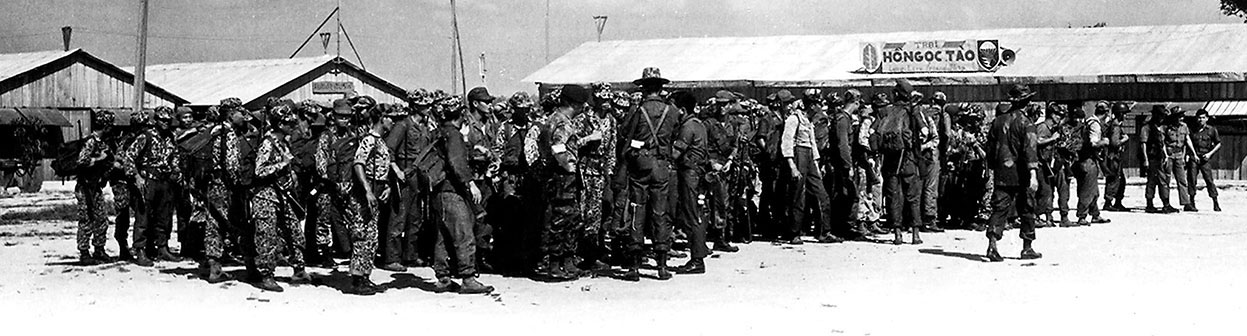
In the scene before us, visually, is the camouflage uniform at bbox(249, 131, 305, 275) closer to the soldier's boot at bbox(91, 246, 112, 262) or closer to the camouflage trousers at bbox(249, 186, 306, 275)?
the camouflage trousers at bbox(249, 186, 306, 275)

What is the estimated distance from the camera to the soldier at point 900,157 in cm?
1338

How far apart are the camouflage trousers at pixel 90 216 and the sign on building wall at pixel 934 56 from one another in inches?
964

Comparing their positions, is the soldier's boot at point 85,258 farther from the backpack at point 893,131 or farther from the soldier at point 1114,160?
the soldier at point 1114,160

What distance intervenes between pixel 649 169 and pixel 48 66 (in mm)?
30768

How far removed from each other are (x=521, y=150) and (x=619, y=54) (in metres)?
29.3

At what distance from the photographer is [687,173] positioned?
10.7 metres

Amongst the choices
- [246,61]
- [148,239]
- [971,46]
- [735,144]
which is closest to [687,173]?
[735,144]

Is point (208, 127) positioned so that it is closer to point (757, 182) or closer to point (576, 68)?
point (757, 182)

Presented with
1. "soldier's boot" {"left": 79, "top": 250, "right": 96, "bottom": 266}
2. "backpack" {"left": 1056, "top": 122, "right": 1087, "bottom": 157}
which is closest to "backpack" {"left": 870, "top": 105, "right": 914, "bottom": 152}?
"backpack" {"left": 1056, "top": 122, "right": 1087, "bottom": 157}

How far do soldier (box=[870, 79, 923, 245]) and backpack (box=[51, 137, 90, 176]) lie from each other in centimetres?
804

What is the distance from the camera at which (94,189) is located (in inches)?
465

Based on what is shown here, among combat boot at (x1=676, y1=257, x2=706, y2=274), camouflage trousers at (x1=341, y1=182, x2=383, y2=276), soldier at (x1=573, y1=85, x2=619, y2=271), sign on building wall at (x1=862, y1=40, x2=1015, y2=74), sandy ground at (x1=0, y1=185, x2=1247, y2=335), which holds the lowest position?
sandy ground at (x1=0, y1=185, x2=1247, y2=335)

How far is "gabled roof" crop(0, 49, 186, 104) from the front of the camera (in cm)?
3538

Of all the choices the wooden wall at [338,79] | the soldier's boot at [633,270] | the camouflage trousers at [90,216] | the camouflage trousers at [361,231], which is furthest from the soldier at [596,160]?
the wooden wall at [338,79]
